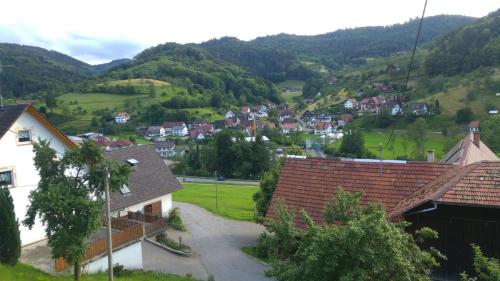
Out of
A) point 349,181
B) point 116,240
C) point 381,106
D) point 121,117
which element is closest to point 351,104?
point 381,106

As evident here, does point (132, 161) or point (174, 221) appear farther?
point (174, 221)

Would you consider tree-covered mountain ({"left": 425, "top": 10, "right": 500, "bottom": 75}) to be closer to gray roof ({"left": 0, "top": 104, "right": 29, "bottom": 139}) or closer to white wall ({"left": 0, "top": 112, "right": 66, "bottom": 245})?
white wall ({"left": 0, "top": 112, "right": 66, "bottom": 245})

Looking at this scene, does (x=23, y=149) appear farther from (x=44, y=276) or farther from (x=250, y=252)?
(x=250, y=252)

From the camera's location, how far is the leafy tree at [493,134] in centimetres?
6156

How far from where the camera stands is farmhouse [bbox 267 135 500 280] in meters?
13.8

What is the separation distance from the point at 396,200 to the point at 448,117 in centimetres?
8800

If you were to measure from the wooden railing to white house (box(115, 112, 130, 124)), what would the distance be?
107655mm

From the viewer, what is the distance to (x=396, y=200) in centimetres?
1723

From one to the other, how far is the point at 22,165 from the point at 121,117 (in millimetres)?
110193

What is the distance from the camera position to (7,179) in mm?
19609

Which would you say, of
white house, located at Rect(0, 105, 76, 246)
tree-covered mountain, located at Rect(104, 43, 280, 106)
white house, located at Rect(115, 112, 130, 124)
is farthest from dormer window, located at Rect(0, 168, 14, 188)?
tree-covered mountain, located at Rect(104, 43, 280, 106)

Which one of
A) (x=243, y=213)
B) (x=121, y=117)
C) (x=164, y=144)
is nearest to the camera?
(x=243, y=213)

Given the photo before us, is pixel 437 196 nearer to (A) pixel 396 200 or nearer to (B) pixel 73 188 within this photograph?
(A) pixel 396 200

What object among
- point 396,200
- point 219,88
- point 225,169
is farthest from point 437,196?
point 219,88
